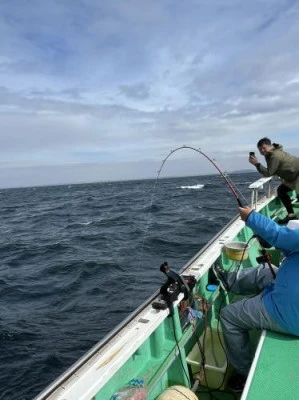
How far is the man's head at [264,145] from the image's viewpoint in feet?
21.1

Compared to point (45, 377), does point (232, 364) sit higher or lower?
higher

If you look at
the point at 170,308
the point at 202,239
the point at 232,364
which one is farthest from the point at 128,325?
the point at 202,239

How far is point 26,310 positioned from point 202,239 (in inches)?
311

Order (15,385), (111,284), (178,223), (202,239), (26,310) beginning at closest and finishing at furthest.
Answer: (15,385) → (26,310) → (111,284) → (202,239) → (178,223)

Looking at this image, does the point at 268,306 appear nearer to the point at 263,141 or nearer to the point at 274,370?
the point at 274,370

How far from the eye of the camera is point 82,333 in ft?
23.5

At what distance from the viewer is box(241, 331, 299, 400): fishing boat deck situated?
2.36 m

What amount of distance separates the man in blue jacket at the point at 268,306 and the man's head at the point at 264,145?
11.8 feet

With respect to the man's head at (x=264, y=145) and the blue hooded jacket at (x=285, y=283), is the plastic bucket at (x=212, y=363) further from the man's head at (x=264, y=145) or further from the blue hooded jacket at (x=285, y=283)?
the man's head at (x=264, y=145)

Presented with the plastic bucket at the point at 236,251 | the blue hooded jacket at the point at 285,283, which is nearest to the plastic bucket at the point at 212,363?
the blue hooded jacket at the point at 285,283

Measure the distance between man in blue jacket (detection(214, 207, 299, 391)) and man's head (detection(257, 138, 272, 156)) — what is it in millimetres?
3588

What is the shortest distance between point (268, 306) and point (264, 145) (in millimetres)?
4136

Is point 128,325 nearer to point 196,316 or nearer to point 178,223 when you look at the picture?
point 196,316

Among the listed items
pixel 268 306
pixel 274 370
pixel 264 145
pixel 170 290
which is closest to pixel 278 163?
pixel 264 145
